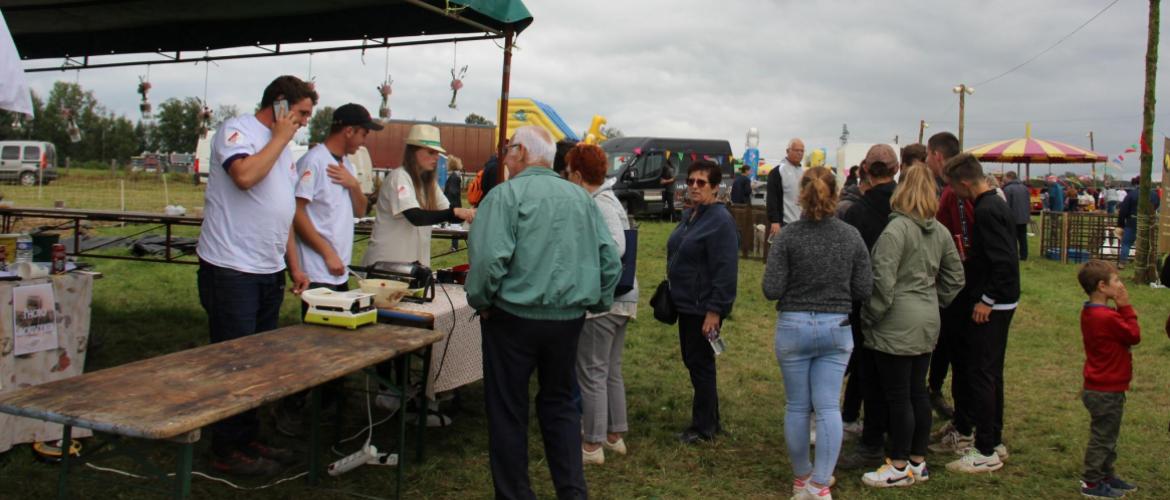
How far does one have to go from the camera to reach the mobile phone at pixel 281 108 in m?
3.57

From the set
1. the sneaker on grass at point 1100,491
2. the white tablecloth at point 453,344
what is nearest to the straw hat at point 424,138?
the white tablecloth at point 453,344

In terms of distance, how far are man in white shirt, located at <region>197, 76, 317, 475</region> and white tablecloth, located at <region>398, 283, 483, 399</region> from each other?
649 mm

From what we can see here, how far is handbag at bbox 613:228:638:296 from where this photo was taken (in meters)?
3.98

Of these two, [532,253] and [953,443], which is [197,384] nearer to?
[532,253]

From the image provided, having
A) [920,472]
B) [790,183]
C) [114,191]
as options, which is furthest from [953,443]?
[114,191]

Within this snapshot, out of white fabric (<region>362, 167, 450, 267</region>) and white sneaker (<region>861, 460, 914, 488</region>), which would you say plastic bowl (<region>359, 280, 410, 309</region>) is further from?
white sneaker (<region>861, 460, 914, 488</region>)

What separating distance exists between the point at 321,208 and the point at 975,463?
3.46 meters

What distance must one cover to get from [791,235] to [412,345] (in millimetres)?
1671

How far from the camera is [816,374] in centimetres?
366

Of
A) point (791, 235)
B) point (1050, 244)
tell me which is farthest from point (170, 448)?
point (1050, 244)

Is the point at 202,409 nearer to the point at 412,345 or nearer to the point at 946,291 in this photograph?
the point at 412,345

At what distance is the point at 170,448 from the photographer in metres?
4.04

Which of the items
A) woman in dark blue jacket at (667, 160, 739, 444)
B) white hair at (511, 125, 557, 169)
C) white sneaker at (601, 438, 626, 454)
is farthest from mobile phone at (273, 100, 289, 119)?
white sneaker at (601, 438, 626, 454)

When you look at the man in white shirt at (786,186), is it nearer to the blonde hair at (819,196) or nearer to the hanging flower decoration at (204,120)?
the blonde hair at (819,196)
